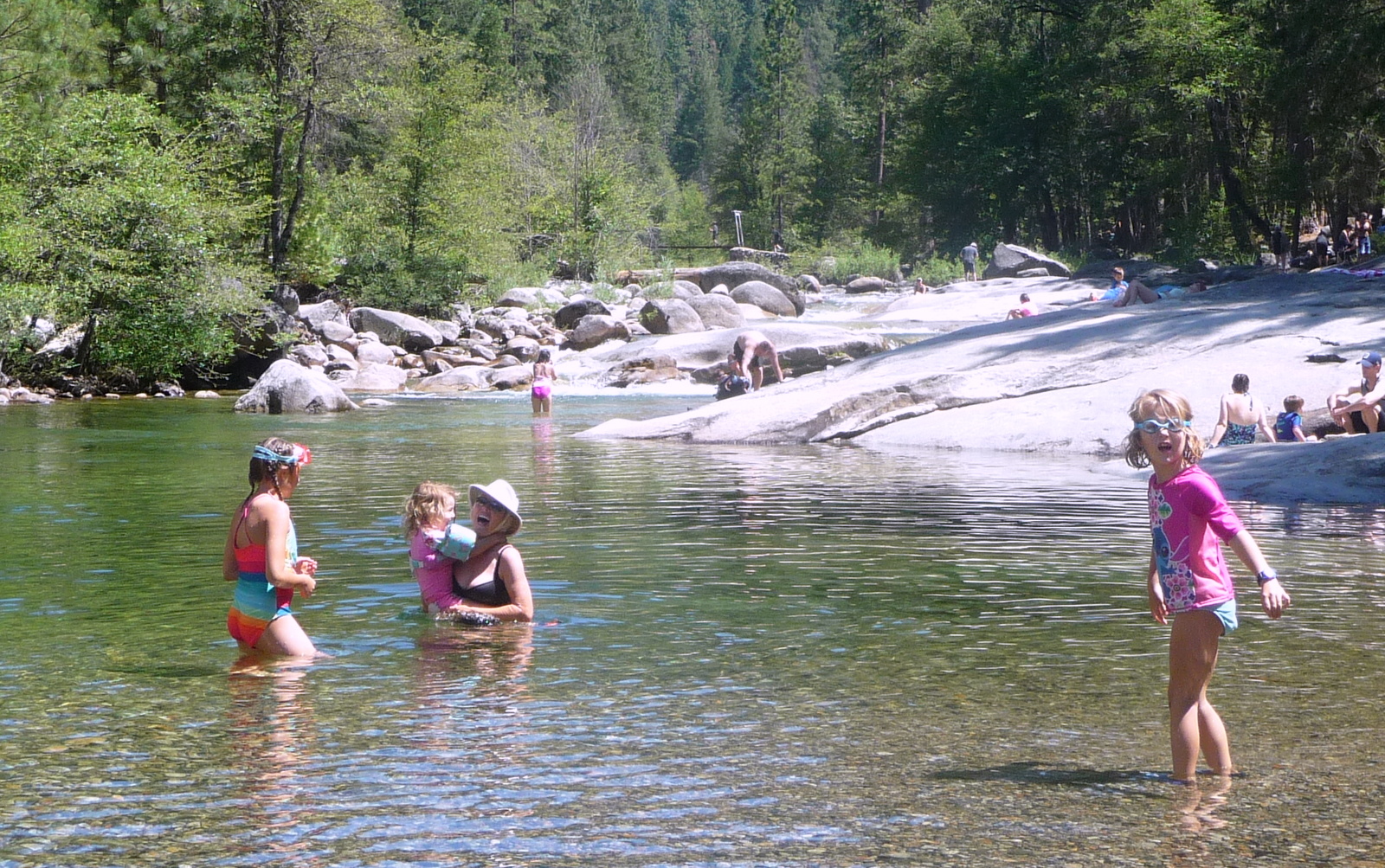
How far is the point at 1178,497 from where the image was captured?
4934mm

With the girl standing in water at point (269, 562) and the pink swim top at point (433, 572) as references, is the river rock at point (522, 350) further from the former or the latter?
the girl standing in water at point (269, 562)

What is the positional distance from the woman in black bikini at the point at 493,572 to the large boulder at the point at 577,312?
33817 millimetres

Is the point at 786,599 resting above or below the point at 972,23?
below

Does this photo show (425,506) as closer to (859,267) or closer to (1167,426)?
(1167,426)

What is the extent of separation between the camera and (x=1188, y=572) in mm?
4918

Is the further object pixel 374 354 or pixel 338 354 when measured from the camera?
pixel 374 354

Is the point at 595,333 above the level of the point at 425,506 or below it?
above

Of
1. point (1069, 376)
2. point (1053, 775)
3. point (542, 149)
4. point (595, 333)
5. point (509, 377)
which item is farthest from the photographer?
point (542, 149)

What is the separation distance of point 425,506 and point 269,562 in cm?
132

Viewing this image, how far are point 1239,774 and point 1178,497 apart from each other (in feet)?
3.37

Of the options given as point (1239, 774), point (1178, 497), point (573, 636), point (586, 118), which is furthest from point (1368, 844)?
point (586, 118)

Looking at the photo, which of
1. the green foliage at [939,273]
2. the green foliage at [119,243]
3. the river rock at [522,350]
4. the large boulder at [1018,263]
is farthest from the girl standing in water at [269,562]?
the green foliage at [939,273]

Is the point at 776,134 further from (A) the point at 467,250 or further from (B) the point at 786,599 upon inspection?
(B) the point at 786,599

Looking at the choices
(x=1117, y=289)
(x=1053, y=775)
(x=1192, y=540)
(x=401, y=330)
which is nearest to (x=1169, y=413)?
(x=1192, y=540)
